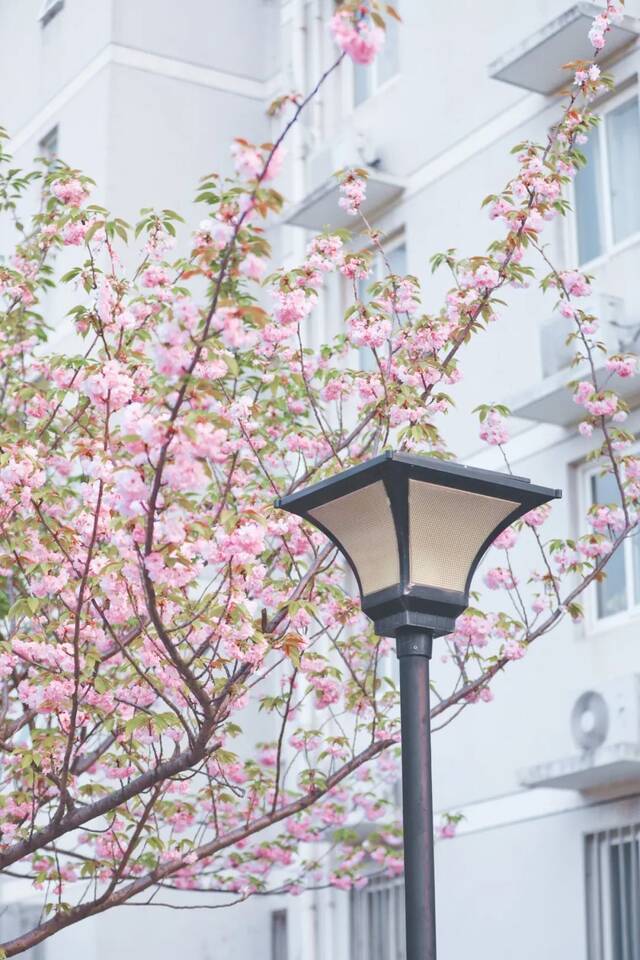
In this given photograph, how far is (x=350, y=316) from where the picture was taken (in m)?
9.66

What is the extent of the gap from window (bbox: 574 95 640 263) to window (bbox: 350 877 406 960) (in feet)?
18.9

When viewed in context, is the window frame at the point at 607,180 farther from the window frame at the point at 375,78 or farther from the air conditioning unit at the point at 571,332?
the window frame at the point at 375,78

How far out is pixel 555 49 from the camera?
1416cm

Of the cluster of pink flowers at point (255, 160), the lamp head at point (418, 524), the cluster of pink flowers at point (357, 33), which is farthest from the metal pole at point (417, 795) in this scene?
the cluster of pink flowers at point (357, 33)

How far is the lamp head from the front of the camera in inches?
234

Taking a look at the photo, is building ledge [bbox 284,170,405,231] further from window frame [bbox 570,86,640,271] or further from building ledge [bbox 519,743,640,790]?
building ledge [bbox 519,743,640,790]

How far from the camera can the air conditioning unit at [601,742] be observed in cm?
1245

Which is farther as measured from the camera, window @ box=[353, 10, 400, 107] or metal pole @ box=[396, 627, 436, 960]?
window @ box=[353, 10, 400, 107]

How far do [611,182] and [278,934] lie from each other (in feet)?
28.0

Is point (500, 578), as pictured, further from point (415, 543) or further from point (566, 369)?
point (415, 543)

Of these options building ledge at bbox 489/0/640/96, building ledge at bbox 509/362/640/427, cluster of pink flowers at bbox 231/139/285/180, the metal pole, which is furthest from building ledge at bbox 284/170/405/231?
cluster of pink flowers at bbox 231/139/285/180

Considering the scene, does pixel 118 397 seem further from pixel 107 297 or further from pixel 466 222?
pixel 466 222

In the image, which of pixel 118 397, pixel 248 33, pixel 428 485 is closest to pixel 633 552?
pixel 118 397

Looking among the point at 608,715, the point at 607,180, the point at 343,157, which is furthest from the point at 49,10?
the point at 608,715
